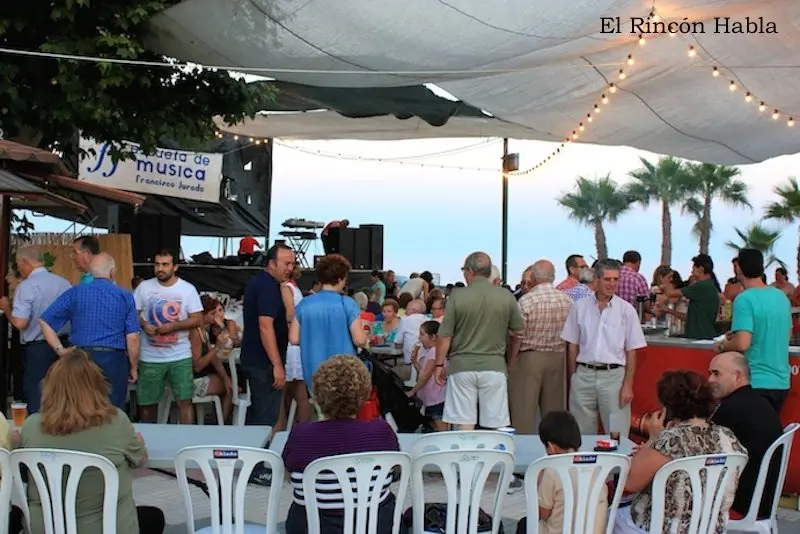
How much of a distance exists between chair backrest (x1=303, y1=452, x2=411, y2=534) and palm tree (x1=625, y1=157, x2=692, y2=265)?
31218 mm

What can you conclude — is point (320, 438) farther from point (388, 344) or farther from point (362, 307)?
point (362, 307)

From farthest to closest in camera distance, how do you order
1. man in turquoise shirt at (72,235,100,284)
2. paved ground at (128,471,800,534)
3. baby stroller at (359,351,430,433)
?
baby stroller at (359,351,430,433)
man in turquoise shirt at (72,235,100,284)
paved ground at (128,471,800,534)

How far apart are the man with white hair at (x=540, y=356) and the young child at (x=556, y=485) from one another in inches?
108

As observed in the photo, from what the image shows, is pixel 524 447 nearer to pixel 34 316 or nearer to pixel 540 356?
pixel 540 356

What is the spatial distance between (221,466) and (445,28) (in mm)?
3149

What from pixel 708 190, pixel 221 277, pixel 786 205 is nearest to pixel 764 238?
pixel 786 205

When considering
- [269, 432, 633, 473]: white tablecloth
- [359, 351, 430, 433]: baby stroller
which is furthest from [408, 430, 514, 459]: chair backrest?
[359, 351, 430, 433]: baby stroller

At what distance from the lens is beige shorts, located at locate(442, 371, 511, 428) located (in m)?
6.16

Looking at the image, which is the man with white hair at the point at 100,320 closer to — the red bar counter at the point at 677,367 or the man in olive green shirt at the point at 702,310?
the red bar counter at the point at 677,367

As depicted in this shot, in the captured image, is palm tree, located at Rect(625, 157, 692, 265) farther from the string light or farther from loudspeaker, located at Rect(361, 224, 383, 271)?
the string light

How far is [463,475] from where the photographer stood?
11.8ft

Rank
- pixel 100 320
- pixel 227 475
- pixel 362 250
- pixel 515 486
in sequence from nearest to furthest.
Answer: pixel 227 475 → pixel 100 320 → pixel 515 486 → pixel 362 250

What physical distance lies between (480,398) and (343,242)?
10.2 m

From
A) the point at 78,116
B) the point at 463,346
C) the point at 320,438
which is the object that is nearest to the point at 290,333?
the point at 463,346
